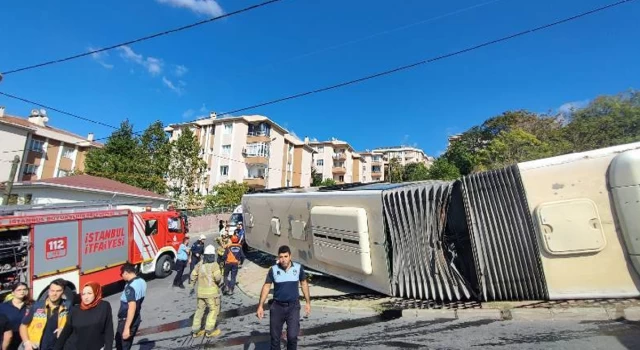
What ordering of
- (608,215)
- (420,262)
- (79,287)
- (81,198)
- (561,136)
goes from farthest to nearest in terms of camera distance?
(561,136), (81,198), (79,287), (420,262), (608,215)

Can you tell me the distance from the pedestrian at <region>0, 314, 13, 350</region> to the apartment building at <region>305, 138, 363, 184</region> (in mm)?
62643

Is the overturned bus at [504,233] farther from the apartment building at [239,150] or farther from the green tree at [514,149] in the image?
the apartment building at [239,150]

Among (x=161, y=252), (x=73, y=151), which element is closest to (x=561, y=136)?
(x=161, y=252)

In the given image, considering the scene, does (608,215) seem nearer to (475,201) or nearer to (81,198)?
(475,201)

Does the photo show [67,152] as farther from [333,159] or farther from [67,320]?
[67,320]

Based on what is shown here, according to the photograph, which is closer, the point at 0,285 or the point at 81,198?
the point at 0,285

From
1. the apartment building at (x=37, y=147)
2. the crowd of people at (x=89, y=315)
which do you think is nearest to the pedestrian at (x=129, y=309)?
the crowd of people at (x=89, y=315)

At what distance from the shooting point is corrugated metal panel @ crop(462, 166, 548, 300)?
597 centimetres

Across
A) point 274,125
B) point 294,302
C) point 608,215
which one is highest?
point 274,125

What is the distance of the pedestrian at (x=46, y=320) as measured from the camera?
13.3ft

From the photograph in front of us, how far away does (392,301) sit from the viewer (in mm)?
7496

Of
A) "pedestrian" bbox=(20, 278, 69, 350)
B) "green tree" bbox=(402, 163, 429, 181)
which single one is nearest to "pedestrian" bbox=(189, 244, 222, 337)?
"pedestrian" bbox=(20, 278, 69, 350)

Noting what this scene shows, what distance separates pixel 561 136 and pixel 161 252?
119 feet

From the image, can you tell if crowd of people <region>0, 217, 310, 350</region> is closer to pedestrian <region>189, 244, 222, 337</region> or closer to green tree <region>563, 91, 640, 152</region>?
pedestrian <region>189, 244, 222, 337</region>
